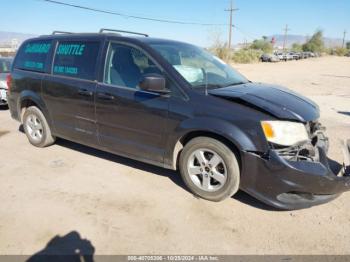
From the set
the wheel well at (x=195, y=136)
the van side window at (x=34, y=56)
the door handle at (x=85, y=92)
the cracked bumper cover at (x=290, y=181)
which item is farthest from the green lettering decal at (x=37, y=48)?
the cracked bumper cover at (x=290, y=181)

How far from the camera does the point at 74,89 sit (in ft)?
15.0

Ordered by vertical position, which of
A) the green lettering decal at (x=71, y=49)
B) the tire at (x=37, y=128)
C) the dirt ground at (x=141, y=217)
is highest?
the green lettering decal at (x=71, y=49)

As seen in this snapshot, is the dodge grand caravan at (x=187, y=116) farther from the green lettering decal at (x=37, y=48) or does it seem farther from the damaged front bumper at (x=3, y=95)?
the damaged front bumper at (x=3, y=95)

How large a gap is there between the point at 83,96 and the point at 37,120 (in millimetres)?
1530

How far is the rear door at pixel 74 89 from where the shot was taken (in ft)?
14.6

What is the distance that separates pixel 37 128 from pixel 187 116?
3183mm

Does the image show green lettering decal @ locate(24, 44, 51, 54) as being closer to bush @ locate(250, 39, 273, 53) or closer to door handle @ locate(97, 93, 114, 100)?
door handle @ locate(97, 93, 114, 100)

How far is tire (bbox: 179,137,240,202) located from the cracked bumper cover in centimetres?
18

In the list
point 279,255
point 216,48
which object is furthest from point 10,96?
point 216,48

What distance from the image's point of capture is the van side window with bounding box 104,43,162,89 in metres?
4.00

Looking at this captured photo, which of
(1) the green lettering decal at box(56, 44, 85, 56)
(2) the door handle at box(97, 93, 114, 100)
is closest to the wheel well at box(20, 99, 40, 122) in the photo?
(1) the green lettering decal at box(56, 44, 85, 56)

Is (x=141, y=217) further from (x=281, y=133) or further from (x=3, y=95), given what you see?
(x=3, y=95)

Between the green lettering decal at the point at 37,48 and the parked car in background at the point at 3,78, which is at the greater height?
the green lettering decal at the point at 37,48

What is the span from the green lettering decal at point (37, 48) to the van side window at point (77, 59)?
304mm
